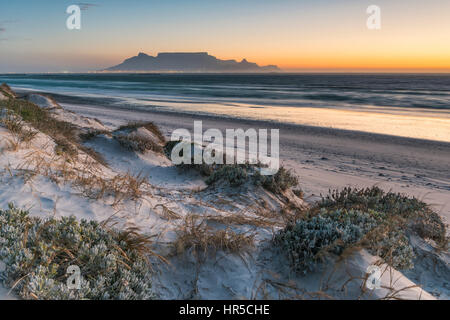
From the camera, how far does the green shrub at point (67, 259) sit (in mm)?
2432

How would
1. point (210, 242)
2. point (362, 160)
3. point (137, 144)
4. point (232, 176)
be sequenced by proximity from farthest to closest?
1. point (362, 160)
2. point (137, 144)
3. point (232, 176)
4. point (210, 242)

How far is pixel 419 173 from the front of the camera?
32.0 feet

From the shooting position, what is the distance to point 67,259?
275 cm

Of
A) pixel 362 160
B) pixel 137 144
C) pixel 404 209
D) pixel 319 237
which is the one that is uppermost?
pixel 137 144

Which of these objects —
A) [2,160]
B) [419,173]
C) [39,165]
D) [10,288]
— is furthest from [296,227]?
[419,173]

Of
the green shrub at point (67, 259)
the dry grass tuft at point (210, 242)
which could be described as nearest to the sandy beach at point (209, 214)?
the dry grass tuft at point (210, 242)

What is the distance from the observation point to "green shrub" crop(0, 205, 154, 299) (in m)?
2.43

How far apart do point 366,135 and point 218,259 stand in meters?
14.2

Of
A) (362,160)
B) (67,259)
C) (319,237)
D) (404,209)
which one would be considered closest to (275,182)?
(404,209)

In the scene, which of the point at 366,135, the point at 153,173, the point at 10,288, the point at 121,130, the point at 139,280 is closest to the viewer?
the point at 10,288

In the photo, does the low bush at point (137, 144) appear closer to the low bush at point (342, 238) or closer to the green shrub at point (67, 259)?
the green shrub at point (67, 259)

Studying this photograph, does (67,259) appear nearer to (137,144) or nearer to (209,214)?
(209,214)

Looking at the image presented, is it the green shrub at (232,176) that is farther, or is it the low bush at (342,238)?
the green shrub at (232,176)
